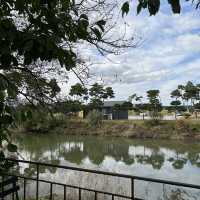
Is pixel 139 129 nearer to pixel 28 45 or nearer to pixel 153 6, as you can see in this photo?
pixel 28 45

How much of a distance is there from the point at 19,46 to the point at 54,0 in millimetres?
391

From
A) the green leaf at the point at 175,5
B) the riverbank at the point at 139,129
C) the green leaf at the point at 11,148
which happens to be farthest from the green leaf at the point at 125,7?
the riverbank at the point at 139,129

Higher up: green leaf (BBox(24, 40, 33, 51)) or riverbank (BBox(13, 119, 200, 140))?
green leaf (BBox(24, 40, 33, 51))

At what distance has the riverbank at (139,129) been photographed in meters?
26.5

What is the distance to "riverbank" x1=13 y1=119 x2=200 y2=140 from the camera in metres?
26.5

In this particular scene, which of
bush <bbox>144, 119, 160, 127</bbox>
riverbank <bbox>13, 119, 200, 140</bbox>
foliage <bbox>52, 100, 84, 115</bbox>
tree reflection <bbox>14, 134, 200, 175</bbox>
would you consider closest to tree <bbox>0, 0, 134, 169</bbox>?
foliage <bbox>52, 100, 84, 115</bbox>

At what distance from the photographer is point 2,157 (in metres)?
2.34

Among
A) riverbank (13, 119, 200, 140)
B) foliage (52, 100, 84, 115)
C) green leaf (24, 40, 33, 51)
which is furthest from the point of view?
riverbank (13, 119, 200, 140)

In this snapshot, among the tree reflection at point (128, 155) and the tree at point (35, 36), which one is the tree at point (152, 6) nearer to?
the tree at point (35, 36)

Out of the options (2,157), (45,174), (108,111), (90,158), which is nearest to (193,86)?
(108,111)

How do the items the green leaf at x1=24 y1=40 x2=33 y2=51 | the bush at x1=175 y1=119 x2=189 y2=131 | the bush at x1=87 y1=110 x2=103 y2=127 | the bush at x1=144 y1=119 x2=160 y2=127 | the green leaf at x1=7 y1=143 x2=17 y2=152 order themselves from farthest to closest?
the bush at x1=87 y1=110 x2=103 y2=127 → the bush at x1=144 y1=119 x2=160 y2=127 → the bush at x1=175 y1=119 x2=189 y2=131 → the green leaf at x1=7 y1=143 x2=17 y2=152 → the green leaf at x1=24 y1=40 x2=33 y2=51

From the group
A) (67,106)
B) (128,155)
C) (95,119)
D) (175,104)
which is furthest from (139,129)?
(67,106)

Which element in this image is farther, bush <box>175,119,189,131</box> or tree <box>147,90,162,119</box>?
tree <box>147,90,162,119</box>

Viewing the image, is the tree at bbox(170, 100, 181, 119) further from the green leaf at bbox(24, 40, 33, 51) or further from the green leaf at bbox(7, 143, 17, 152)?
the green leaf at bbox(24, 40, 33, 51)
